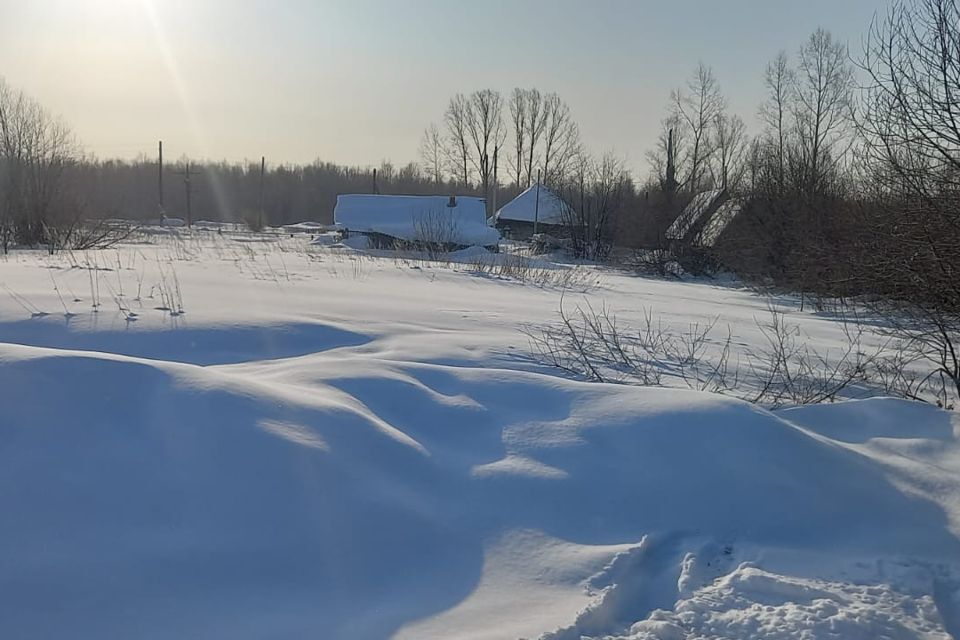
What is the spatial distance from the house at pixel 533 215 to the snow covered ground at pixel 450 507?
29990mm

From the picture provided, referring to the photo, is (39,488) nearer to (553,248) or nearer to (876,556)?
(876,556)

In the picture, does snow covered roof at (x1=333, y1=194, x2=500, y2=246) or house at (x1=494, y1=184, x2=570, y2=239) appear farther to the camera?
house at (x1=494, y1=184, x2=570, y2=239)

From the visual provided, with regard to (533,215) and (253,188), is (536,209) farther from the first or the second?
(253,188)

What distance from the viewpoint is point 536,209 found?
3856 centimetres

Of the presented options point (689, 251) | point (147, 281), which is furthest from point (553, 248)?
point (147, 281)

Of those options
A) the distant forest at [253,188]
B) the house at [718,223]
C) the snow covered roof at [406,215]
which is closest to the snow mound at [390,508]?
the house at [718,223]

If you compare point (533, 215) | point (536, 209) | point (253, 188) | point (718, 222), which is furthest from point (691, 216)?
point (253, 188)

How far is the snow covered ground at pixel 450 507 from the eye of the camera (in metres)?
2.40

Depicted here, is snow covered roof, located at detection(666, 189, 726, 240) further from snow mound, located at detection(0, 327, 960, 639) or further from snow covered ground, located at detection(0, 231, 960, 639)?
snow mound, located at detection(0, 327, 960, 639)

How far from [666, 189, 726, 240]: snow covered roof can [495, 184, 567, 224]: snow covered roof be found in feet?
23.2

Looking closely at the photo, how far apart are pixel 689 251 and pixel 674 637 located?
82.3ft

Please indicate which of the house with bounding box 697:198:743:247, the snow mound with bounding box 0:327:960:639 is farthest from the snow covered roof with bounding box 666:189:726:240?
the snow mound with bounding box 0:327:960:639

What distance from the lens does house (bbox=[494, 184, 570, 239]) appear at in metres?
34.9

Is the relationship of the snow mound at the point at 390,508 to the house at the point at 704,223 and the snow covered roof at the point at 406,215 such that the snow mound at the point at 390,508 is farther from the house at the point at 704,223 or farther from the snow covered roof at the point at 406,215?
the snow covered roof at the point at 406,215
